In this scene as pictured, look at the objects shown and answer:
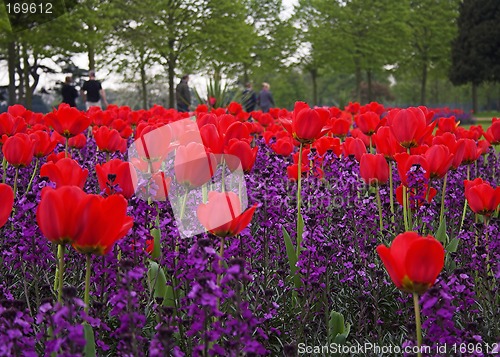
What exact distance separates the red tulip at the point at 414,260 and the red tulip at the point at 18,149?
2.37 m

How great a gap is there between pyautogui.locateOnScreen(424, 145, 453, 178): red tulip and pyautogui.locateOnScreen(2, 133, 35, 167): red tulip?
7.21 ft

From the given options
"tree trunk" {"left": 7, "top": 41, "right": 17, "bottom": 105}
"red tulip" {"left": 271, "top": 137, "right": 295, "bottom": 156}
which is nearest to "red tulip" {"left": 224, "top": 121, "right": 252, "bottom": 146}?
"red tulip" {"left": 271, "top": 137, "right": 295, "bottom": 156}

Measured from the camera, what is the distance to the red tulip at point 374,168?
3.36 m

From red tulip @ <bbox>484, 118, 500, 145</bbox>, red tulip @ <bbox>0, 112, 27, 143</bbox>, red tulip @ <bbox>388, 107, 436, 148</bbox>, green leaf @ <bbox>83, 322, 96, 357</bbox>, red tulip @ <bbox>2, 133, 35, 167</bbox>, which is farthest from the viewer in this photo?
red tulip @ <bbox>484, 118, 500, 145</bbox>

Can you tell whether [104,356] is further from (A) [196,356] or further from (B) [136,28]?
(B) [136,28]

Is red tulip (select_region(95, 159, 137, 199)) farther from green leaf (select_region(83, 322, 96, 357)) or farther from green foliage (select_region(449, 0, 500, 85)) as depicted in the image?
green foliage (select_region(449, 0, 500, 85))

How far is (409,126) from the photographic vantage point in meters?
3.15

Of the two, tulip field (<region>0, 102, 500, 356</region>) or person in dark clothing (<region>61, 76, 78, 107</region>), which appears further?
person in dark clothing (<region>61, 76, 78, 107</region>)

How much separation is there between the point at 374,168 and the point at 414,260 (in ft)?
6.15

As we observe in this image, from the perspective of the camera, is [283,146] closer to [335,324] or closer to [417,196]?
[417,196]

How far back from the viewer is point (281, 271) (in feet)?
8.86

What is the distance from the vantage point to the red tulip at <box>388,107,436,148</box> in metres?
3.11

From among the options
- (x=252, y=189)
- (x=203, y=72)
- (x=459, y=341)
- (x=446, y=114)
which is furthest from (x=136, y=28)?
(x=459, y=341)

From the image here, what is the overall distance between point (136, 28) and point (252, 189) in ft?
99.6
